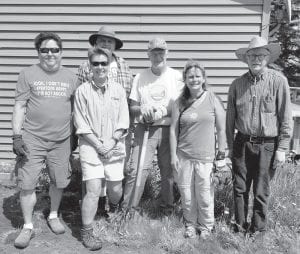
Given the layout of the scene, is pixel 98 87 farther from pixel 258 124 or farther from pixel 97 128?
pixel 258 124

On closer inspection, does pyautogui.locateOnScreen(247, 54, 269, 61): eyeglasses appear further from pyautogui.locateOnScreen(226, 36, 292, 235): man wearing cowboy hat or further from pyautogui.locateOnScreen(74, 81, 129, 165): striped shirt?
pyautogui.locateOnScreen(74, 81, 129, 165): striped shirt

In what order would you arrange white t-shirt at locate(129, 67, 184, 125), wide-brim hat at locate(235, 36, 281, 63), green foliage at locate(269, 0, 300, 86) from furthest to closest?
green foliage at locate(269, 0, 300, 86)
white t-shirt at locate(129, 67, 184, 125)
wide-brim hat at locate(235, 36, 281, 63)

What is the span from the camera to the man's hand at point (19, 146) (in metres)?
3.75

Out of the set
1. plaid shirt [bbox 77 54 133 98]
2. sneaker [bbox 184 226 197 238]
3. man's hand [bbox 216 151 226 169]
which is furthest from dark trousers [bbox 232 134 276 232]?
plaid shirt [bbox 77 54 133 98]

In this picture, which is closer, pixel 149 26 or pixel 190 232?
pixel 190 232

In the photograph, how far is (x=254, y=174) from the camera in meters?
3.83

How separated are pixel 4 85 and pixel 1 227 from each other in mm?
3087

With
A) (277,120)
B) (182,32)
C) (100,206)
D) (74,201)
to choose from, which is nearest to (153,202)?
(100,206)

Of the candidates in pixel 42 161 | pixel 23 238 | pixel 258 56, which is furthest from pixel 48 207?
pixel 258 56

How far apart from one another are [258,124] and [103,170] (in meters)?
1.57

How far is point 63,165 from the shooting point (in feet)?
13.3

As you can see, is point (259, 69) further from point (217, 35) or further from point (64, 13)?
point (64, 13)

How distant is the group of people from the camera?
3709 mm

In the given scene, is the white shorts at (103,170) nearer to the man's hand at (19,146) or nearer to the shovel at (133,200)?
the shovel at (133,200)
